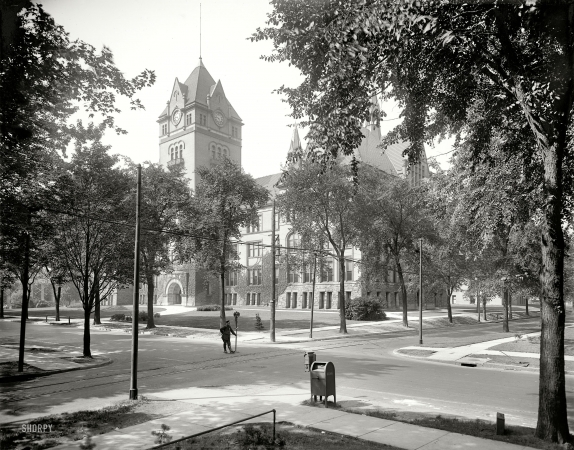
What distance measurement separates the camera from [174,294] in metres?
75.2

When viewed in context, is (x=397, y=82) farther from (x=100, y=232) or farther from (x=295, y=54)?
(x=100, y=232)

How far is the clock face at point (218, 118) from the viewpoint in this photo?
7856 cm

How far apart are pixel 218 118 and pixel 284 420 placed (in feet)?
A: 243

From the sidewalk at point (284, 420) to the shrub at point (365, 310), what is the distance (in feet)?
110

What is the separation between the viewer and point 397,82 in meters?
10.5

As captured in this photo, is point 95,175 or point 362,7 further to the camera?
point 95,175

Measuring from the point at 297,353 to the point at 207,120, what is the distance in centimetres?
6220

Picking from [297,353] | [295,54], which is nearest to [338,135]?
[295,54]

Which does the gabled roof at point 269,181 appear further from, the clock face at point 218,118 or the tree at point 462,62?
the tree at point 462,62

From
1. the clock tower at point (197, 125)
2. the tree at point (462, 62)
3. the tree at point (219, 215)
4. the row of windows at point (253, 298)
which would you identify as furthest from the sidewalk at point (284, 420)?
the clock tower at point (197, 125)

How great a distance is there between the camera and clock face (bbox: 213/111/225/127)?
78.6m

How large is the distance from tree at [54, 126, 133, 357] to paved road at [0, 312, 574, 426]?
458cm

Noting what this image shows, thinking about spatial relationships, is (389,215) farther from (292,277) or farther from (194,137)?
(194,137)

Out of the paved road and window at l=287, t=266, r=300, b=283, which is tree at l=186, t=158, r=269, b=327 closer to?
the paved road
